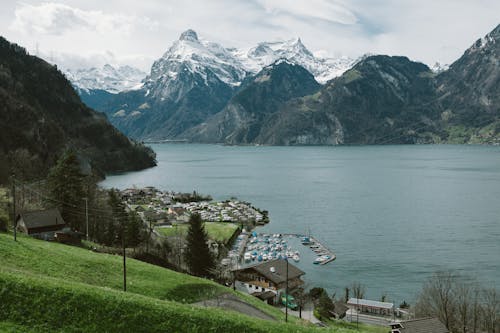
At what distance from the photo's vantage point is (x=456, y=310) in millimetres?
42281

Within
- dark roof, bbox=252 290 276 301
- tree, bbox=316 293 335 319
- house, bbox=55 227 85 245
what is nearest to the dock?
dark roof, bbox=252 290 276 301

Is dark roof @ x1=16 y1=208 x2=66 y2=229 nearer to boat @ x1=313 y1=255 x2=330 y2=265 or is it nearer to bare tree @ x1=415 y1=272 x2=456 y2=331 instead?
bare tree @ x1=415 y1=272 x2=456 y2=331

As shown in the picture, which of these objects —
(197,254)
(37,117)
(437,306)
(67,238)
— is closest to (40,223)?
(67,238)

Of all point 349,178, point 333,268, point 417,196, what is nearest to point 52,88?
point 349,178

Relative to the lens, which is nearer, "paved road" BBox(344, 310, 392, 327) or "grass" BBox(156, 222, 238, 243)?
"paved road" BBox(344, 310, 392, 327)

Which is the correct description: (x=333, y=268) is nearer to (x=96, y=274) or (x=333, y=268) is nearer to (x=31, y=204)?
(x=31, y=204)

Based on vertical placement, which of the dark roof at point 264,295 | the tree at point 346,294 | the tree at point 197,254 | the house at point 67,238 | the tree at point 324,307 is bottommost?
the tree at point 346,294

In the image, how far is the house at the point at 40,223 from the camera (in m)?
40.8

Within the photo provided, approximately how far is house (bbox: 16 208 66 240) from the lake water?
32.9 metres

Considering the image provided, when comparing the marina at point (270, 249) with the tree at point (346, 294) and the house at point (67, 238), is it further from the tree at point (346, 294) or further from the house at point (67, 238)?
the house at point (67, 238)

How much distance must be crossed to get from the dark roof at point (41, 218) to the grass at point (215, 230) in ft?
111

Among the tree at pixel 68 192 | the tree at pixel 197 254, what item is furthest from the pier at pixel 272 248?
the tree at pixel 68 192

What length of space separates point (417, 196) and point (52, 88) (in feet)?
512

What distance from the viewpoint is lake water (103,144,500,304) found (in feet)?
201
